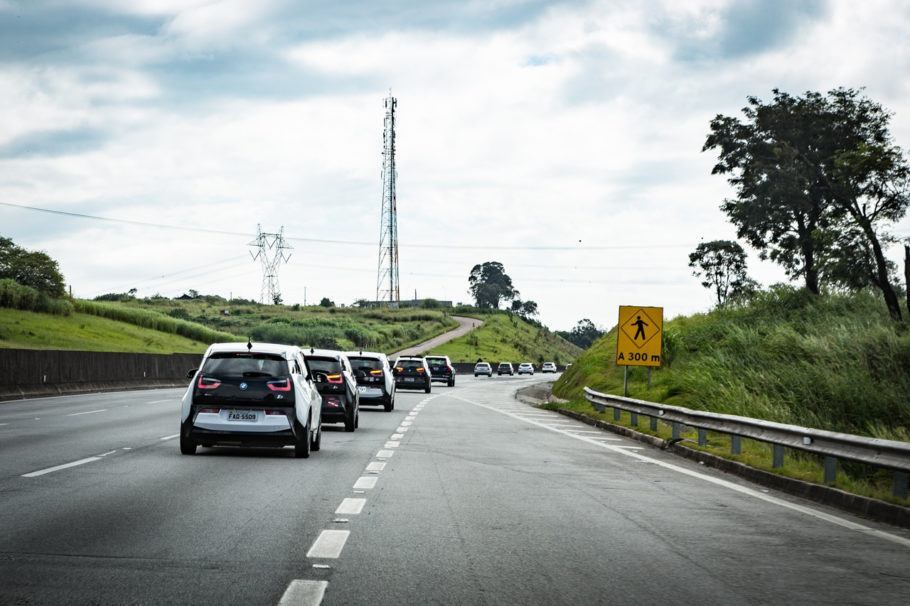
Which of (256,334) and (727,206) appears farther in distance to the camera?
(256,334)

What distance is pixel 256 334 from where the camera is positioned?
10481 centimetres

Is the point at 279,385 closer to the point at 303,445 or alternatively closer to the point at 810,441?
the point at 303,445

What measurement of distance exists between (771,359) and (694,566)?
927 inches

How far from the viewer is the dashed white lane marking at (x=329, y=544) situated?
23.8 feet

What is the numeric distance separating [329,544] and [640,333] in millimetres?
20781

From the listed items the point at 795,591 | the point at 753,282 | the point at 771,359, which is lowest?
the point at 795,591

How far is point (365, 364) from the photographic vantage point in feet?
96.3

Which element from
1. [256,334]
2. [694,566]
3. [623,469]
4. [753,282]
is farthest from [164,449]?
[256,334]

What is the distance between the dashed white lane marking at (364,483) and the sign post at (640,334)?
16.1 metres

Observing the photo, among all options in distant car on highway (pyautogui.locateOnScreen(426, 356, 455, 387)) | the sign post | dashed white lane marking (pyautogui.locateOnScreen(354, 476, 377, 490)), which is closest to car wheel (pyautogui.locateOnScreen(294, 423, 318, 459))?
dashed white lane marking (pyautogui.locateOnScreen(354, 476, 377, 490))

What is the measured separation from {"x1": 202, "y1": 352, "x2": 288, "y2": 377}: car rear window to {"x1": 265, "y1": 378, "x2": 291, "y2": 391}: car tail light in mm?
127

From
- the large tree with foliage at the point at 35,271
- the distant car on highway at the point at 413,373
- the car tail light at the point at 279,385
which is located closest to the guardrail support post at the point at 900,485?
the car tail light at the point at 279,385

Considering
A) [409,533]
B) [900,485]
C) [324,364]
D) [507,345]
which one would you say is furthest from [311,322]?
[409,533]

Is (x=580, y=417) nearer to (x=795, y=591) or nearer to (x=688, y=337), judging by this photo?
(x=688, y=337)
